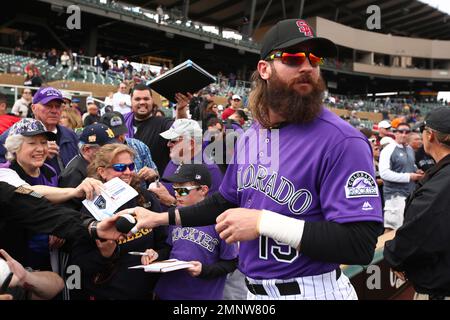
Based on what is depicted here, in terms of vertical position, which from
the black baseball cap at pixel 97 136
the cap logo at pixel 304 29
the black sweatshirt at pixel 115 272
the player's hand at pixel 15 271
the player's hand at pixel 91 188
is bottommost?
the black sweatshirt at pixel 115 272

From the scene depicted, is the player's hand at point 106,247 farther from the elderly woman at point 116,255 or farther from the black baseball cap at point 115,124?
the black baseball cap at point 115,124

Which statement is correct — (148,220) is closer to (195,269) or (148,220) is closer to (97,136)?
(195,269)

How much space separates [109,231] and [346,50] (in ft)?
153

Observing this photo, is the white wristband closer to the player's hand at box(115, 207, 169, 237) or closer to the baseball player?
the baseball player

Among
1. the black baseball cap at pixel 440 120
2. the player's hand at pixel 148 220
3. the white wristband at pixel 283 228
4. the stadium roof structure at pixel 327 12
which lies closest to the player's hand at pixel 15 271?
the player's hand at pixel 148 220

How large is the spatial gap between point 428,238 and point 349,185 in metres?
1.31

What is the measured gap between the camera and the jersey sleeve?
53.2 inches

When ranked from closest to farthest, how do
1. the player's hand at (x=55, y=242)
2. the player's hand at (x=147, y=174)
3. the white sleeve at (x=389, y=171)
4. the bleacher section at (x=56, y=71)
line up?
1. the player's hand at (x=55, y=242)
2. the player's hand at (x=147, y=174)
3. the white sleeve at (x=389, y=171)
4. the bleacher section at (x=56, y=71)

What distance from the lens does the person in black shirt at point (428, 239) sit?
7.66ft

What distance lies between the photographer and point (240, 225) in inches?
55.9

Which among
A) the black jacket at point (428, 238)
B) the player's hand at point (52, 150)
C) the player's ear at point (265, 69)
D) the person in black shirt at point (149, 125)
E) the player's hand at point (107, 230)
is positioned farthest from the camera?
the person in black shirt at point (149, 125)

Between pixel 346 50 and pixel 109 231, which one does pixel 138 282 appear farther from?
pixel 346 50

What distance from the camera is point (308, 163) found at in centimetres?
146
